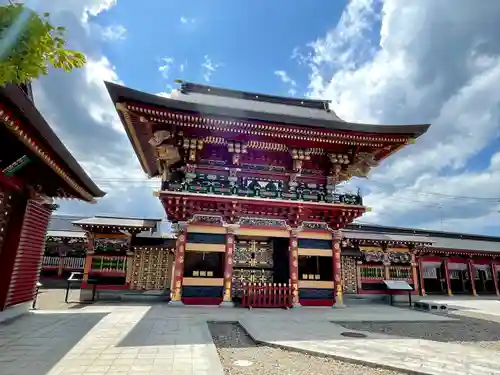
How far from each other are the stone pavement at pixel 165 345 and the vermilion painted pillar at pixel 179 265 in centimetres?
218

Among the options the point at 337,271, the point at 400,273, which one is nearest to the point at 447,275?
the point at 400,273

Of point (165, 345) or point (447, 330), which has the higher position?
point (165, 345)

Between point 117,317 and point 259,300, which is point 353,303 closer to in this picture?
point 259,300

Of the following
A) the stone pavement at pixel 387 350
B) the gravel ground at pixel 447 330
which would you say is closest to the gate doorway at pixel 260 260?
the gravel ground at pixel 447 330

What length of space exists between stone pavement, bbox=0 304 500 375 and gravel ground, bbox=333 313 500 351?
973 millimetres

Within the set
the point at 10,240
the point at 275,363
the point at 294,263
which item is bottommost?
the point at 275,363

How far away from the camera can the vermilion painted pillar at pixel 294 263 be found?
1322 cm

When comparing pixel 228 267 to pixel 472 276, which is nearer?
pixel 228 267

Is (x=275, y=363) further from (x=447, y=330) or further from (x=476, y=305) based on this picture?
(x=476, y=305)

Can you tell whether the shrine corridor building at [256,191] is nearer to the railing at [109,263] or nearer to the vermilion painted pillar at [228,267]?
the vermilion painted pillar at [228,267]

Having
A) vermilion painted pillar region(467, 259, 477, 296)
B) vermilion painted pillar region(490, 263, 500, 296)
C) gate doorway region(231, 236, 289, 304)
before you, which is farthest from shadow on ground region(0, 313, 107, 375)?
vermilion painted pillar region(490, 263, 500, 296)

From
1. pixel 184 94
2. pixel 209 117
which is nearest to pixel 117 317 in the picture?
pixel 209 117

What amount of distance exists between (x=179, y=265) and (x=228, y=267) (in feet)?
6.85

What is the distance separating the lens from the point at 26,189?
9.62 m
